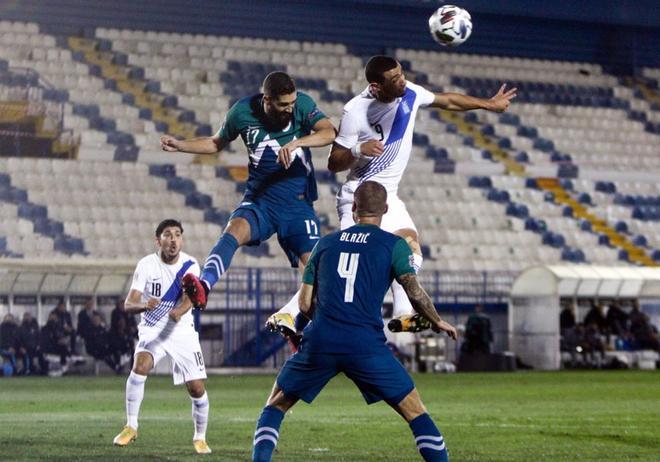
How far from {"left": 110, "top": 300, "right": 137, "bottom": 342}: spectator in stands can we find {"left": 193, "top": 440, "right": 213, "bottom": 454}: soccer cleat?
42.9ft

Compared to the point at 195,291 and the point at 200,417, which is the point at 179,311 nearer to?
the point at 200,417

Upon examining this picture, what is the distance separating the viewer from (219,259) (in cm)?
961

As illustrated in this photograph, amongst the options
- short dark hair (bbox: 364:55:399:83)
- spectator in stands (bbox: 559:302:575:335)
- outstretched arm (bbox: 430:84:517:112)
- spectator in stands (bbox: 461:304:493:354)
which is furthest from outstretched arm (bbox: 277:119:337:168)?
spectator in stands (bbox: 559:302:575:335)

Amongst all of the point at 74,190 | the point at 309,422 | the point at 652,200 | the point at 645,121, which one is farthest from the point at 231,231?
the point at 645,121

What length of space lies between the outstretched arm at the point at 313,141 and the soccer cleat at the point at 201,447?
2500 millimetres

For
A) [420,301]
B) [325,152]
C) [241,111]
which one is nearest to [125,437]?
[241,111]

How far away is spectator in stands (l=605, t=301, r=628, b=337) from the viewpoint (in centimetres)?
2880

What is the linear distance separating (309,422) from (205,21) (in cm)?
2124

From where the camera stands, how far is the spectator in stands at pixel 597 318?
28.6 metres

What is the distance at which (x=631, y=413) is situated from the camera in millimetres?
15336

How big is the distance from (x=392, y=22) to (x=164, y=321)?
25761 millimetres

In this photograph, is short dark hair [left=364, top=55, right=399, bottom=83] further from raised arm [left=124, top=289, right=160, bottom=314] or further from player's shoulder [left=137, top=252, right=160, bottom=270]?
player's shoulder [left=137, top=252, right=160, bottom=270]

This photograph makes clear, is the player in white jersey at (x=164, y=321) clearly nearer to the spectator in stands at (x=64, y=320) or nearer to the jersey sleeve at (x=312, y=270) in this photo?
the jersey sleeve at (x=312, y=270)

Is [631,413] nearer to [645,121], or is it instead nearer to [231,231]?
[231,231]
